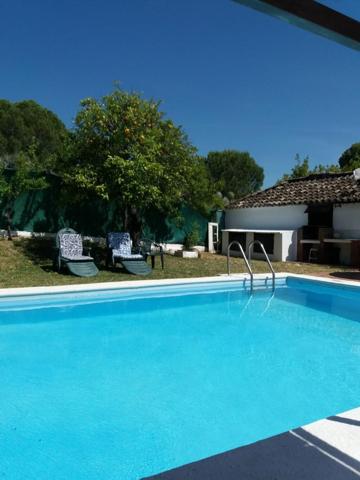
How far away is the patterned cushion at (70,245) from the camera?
10508 mm

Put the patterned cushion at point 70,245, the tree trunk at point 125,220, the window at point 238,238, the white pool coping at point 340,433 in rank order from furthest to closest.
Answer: the window at point 238,238, the tree trunk at point 125,220, the patterned cushion at point 70,245, the white pool coping at point 340,433

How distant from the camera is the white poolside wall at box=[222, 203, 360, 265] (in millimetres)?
14492

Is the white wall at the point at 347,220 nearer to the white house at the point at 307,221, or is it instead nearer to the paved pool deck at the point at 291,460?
the white house at the point at 307,221

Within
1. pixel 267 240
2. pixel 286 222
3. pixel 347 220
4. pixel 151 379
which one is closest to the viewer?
pixel 151 379

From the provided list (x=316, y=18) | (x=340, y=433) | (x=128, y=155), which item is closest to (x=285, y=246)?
(x=128, y=155)

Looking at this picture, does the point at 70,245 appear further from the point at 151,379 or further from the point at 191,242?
the point at 151,379

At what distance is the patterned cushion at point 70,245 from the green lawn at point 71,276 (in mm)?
644

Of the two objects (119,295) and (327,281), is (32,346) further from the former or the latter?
(327,281)

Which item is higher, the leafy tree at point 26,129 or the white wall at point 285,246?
the leafy tree at point 26,129

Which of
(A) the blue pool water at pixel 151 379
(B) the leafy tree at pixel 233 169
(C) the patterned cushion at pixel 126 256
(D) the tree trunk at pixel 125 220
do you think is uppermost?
(B) the leafy tree at pixel 233 169

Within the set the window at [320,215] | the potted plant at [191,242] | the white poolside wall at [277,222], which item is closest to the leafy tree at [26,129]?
the potted plant at [191,242]

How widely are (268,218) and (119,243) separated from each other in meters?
8.45

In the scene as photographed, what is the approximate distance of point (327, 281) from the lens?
982 centimetres

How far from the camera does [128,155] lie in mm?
11438
